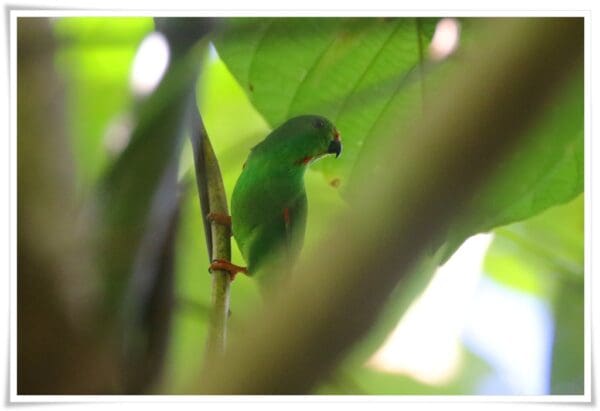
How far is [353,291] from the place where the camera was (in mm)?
667

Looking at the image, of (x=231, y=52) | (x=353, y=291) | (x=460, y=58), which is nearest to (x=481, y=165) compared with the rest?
(x=353, y=291)

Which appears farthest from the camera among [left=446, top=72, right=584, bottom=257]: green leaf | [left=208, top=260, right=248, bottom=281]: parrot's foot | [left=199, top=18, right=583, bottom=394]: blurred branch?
[left=208, top=260, right=248, bottom=281]: parrot's foot

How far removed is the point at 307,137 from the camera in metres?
1.13

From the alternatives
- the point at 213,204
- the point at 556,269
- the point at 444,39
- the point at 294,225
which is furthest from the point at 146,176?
the point at 556,269

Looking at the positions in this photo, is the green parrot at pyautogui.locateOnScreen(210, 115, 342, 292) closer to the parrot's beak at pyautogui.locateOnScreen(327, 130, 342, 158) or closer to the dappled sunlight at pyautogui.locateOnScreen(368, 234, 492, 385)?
the parrot's beak at pyautogui.locateOnScreen(327, 130, 342, 158)

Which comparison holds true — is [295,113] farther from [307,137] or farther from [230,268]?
[230,268]

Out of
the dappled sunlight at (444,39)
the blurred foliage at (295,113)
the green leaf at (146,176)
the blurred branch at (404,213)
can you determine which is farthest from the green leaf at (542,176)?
the green leaf at (146,176)

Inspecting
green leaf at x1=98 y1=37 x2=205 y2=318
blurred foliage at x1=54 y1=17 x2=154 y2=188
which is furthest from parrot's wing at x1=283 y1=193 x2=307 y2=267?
blurred foliage at x1=54 y1=17 x2=154 y2=188

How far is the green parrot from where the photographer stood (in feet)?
3.69

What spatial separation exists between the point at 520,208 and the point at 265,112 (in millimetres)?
392

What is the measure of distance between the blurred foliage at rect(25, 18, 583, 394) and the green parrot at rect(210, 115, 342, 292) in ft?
0.05

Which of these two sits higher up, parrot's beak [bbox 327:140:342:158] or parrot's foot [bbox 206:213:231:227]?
parrot's beak [bbox 327:140:342:158]

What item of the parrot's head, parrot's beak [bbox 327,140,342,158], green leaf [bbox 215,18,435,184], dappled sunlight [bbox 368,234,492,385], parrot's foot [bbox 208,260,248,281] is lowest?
dappled sunlight [bbox 368,234,492,385]

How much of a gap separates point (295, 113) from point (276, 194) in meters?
0.12
